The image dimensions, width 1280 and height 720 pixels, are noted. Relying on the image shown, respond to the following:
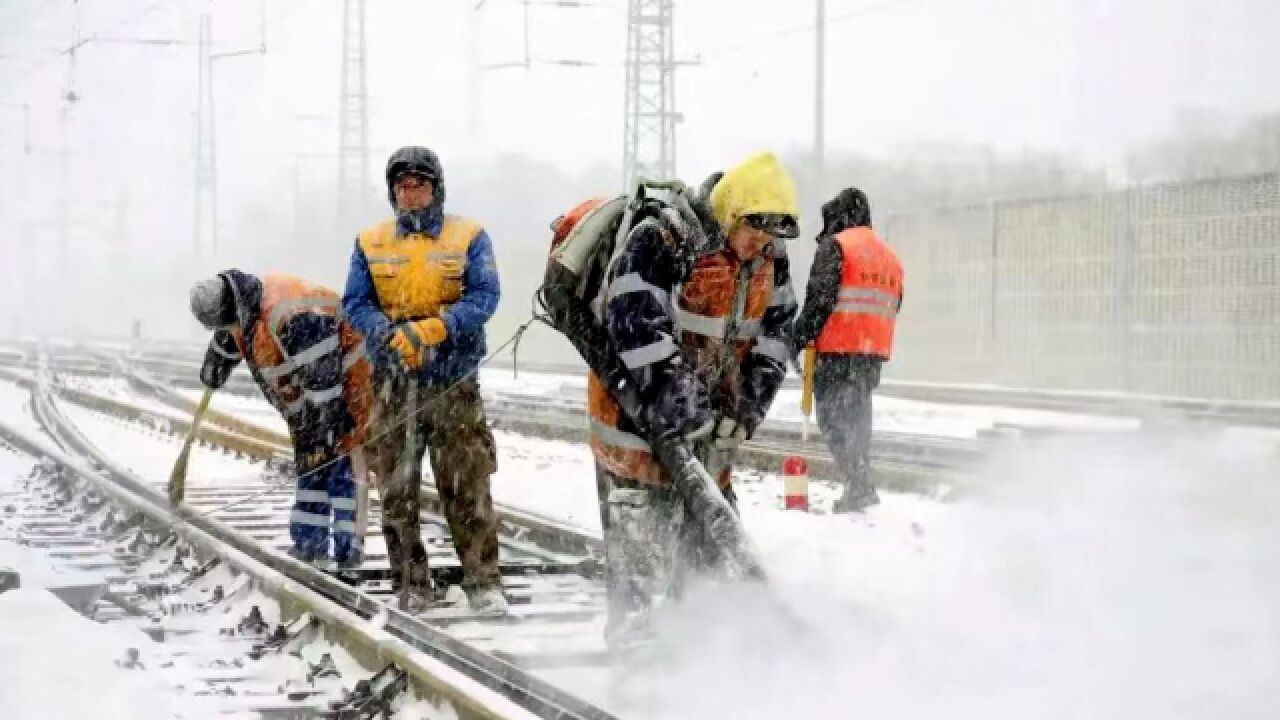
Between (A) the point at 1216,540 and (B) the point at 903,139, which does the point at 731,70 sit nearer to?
(B) the point at 903,139

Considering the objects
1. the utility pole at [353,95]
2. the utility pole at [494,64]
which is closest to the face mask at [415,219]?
the utility pole at [494,64]

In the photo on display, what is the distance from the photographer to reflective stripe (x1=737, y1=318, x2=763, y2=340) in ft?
17.7

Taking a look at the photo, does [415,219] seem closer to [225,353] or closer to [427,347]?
[427,347]

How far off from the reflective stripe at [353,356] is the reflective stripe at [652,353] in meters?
3.42

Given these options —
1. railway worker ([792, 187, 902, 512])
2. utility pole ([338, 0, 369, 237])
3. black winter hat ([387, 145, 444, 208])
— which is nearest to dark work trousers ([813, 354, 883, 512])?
railway worker ([792, 187, 902, 512])

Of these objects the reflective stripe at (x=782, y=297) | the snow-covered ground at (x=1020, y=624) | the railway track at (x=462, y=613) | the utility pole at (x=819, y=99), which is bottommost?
the railway track at (x=462, y=613)

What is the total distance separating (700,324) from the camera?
17.6 feet

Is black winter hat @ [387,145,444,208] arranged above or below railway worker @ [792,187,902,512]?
above

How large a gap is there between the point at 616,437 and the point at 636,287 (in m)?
0.62

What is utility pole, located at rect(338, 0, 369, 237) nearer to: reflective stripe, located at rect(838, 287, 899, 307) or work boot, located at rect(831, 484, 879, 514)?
reflective stripe, located at rect(838, 287, 899, 307)

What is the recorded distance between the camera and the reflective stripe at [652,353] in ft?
16.3

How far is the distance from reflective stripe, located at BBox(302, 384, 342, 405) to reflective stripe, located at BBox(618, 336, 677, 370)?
312cm

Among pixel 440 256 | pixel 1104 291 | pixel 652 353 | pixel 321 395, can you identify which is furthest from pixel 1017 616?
pixel 1104 291

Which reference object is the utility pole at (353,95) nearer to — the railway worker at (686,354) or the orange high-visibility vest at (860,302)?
the orange high-visibility vest at (860,302)
